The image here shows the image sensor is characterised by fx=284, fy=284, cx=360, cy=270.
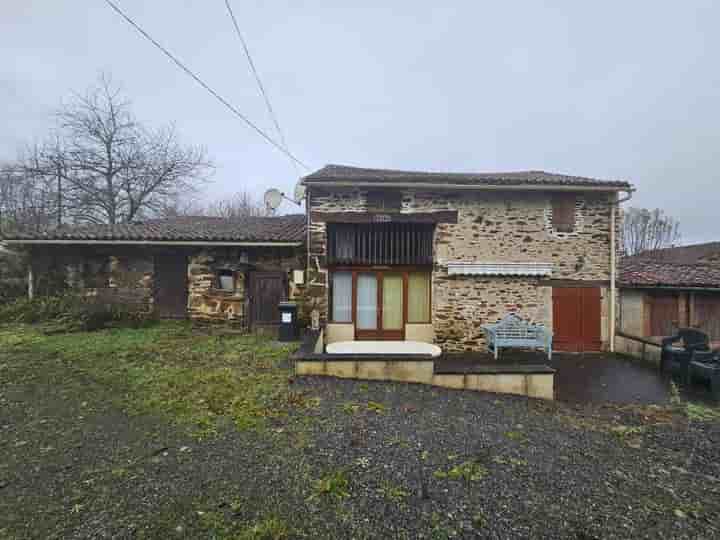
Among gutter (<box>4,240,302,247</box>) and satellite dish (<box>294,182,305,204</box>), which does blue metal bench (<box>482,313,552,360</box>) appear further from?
satellite dish (<box>294,182,305,204</box>)

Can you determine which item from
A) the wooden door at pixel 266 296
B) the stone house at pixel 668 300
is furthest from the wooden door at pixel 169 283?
the stone house at pixel 668 300

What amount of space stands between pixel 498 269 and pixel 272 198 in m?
7.94

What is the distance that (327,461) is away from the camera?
10.1 feet

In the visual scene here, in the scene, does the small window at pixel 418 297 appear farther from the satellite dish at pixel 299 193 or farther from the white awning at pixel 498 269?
the satellite dish at pixel 299 193

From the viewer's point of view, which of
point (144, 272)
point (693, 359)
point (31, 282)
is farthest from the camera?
point (144, 272)

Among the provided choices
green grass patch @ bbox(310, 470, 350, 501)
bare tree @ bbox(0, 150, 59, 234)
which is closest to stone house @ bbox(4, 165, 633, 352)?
green grass patch @ bbox(310, 470, 350, 501)

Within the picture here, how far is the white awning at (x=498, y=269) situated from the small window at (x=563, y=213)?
1247 millimetres

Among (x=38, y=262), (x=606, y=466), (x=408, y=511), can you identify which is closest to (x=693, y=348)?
(x=606, y=466)

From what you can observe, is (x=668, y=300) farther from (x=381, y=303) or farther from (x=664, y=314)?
(x=381, y=303)

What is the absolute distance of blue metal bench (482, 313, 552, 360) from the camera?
23.2ft

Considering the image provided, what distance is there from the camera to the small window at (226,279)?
29.6 feet

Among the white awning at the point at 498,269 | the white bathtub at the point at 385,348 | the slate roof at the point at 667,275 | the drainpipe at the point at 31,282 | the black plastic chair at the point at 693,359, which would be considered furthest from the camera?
the drainpipe at the point at 31,282

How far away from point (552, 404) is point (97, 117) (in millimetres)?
23542

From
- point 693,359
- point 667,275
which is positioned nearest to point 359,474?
point 693,359
